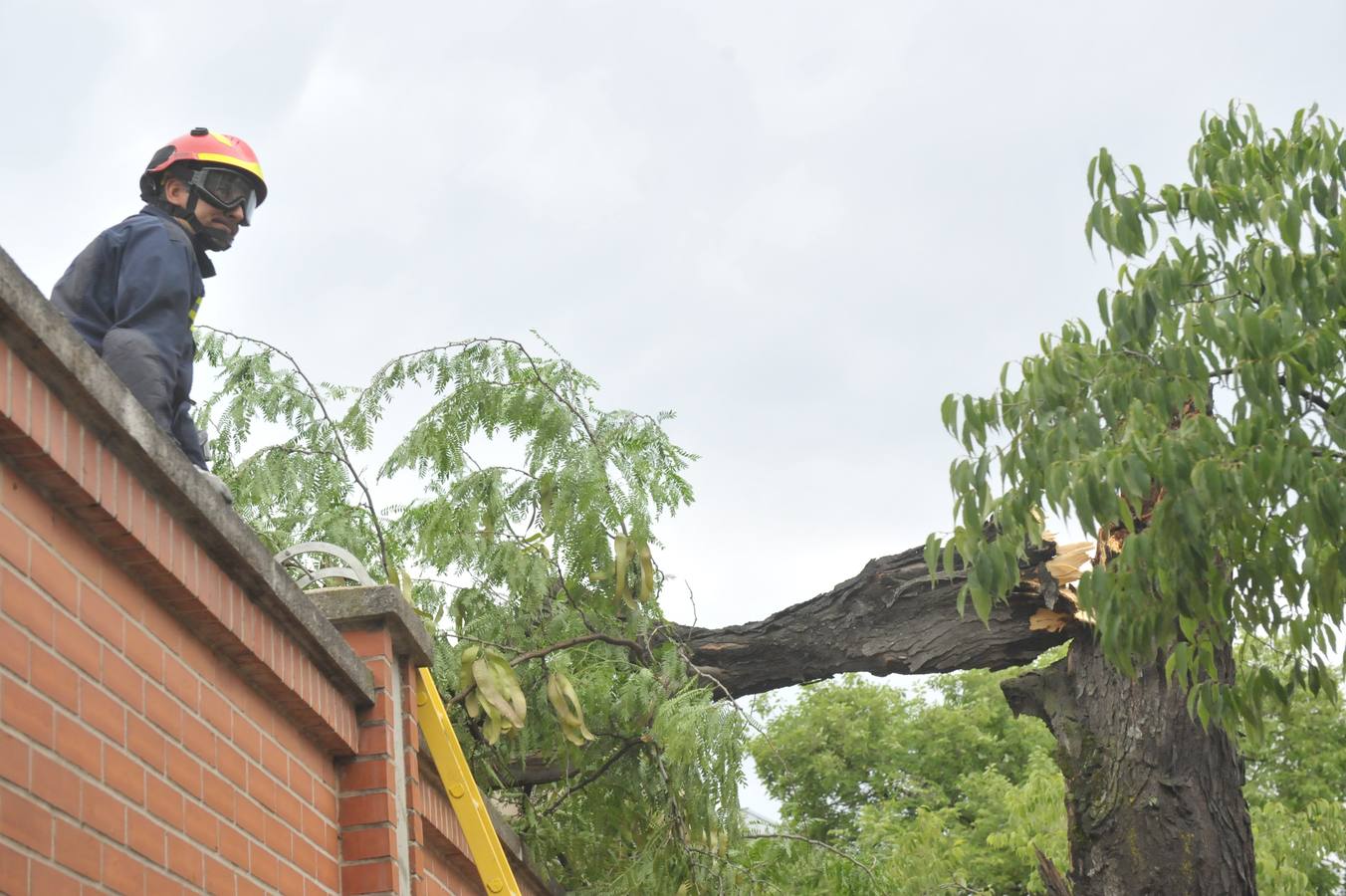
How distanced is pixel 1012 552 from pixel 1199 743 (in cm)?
333

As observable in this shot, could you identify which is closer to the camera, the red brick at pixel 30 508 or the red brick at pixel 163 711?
the red brick at pixel 30 508

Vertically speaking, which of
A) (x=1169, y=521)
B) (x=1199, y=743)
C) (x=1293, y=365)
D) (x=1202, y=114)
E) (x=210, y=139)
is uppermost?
(x=1202, y=114)

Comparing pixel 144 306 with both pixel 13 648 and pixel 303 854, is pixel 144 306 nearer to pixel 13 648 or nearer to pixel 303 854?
pixel 303 854

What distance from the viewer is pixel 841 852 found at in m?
9.50

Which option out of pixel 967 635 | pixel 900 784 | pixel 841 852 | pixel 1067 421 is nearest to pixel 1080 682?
pixel 967 635

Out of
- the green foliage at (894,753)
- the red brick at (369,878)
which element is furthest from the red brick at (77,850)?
the green foliage at (894,753)

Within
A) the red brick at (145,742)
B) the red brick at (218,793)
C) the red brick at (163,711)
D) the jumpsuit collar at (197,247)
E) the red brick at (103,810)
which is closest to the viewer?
the red brick at (103,810)

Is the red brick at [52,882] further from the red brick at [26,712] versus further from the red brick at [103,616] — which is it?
the red brick at [103,616]

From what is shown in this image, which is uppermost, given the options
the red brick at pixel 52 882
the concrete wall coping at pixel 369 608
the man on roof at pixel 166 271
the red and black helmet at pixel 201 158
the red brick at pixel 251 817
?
the red and black helmet at pixel 201 158

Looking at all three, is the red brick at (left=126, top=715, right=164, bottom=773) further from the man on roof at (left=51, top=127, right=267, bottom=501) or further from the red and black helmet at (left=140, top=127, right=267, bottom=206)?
the red and black helmet at (left=140, top=127, right=267, bottom=206)

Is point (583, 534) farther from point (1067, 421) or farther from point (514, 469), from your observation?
point (1067, 421)

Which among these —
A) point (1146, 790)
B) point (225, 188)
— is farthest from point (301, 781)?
point (1146, 790)

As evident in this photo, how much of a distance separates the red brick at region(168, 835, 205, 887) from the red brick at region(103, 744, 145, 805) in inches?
6.2

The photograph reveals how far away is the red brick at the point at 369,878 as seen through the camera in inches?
168
